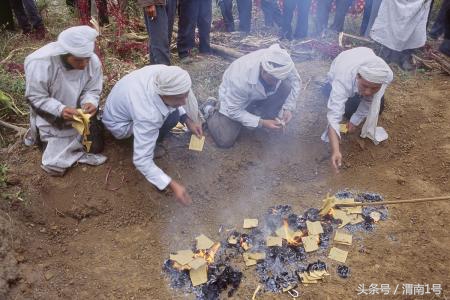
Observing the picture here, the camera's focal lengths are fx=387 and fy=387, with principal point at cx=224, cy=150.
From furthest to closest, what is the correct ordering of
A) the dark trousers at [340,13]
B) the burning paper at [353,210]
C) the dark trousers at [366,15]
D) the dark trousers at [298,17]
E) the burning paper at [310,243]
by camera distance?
1. the dark trousers at [366,15]
2. the dark trousers at [340,13]
3. the dark trousers at [298,17]
4. the burning paper at [353,210]
5. the burning paper at [310,243]

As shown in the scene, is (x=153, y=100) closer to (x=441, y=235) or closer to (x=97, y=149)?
(x=97, y=149)

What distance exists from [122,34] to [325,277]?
5.08m

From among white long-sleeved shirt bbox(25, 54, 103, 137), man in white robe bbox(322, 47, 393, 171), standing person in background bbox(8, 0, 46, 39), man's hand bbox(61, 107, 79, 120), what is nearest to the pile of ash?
man in white robe bbox(322, 47, 393, 171)

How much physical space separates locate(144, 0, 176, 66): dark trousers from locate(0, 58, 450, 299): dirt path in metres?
0.74

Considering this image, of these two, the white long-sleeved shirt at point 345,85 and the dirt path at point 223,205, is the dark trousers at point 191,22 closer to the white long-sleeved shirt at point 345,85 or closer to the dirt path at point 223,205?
the dirt path at point 223,205

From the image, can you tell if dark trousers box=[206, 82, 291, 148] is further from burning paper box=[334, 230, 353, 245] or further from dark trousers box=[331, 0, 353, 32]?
dark trousers box=[331, 0, 353, 32]

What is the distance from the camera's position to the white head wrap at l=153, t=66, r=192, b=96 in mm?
3441

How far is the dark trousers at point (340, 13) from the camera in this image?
7.05 metres

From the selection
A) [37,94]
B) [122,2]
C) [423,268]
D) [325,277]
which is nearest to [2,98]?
[37,94]

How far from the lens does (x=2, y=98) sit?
457 cm

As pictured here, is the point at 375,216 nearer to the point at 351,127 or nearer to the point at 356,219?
the point at 356,219

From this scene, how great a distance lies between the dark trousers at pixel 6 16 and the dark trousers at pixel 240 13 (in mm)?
3690

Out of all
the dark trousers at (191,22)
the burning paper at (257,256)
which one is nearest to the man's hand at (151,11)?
the dark trousers at (191,22)

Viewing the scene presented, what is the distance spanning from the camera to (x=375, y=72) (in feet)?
13.5
